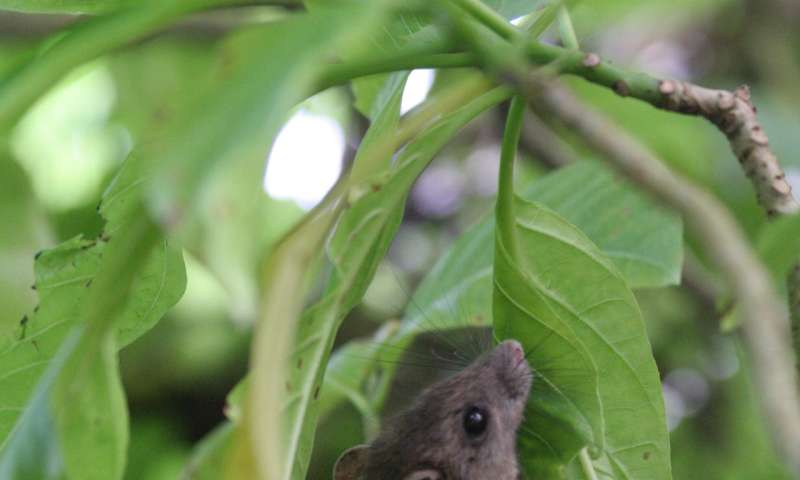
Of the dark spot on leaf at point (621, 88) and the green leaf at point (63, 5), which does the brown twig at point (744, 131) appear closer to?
the dark spot on leaf at point (621, 88)

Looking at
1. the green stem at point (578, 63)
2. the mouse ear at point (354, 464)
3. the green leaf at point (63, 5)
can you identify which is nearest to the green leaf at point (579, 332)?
the green stem at point (578, 63)

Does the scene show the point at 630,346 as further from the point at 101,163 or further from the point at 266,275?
the point at 101,163

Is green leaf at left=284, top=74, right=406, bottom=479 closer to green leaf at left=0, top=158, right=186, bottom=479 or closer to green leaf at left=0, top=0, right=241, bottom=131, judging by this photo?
green leaf at left=0, top=158, right=186, bottom=479

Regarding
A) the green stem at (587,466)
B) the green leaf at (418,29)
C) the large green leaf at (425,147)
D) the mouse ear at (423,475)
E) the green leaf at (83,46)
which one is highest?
the green leaf at (418,29)

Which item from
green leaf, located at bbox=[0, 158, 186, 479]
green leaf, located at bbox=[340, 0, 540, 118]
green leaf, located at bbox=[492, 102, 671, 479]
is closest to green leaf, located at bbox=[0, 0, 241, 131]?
green leaf, located at bbox=[0, 158, 186, 479]

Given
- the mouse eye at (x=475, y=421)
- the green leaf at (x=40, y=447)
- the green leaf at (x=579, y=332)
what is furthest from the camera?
the mouse eye at (x=475, y=421)

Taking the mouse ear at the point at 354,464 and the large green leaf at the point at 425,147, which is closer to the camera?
the large green leaf at the point at 425,147
